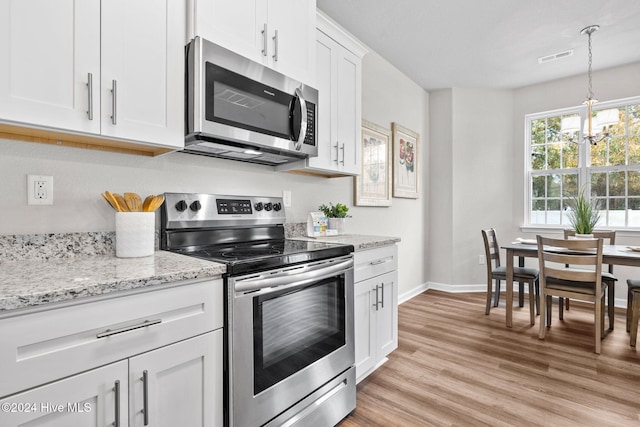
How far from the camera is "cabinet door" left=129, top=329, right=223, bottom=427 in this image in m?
1.01

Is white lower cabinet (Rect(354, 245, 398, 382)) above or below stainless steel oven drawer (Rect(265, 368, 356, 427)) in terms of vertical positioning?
above

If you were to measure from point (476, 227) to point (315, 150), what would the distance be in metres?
3.38

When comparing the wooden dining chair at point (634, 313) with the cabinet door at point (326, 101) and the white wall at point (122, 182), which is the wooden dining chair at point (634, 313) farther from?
the cabinet door at point (326, 101)

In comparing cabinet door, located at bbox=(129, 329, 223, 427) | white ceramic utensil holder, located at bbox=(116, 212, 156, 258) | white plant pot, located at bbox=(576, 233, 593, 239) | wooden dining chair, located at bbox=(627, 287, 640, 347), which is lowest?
wooden dining chair, located at bbox=(627, 287, 640, 347)

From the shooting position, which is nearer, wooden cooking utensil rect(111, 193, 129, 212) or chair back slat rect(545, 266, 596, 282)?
wooden cooking utensil rect(111, 193, 129, 212)

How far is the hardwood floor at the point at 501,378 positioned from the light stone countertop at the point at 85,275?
126 cm

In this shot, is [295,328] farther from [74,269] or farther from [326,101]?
[326,101]

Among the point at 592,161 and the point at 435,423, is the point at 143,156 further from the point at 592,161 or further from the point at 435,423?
the point at 592,161

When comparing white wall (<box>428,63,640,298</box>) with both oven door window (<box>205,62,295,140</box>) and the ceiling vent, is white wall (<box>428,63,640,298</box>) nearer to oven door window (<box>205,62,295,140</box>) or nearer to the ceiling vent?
the ceiling vent

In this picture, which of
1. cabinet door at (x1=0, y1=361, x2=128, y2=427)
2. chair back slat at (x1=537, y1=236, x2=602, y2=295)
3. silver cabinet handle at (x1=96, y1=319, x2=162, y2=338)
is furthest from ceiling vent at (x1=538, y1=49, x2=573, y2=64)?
cabinet door at (x1=0, y1=361, x2=128, y2=427)

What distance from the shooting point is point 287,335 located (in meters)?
1.46

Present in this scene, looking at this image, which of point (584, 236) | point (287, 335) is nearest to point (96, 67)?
point (287, 335)

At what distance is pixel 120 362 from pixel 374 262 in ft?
4.90

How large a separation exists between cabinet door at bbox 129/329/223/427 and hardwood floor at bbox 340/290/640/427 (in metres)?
0.89
